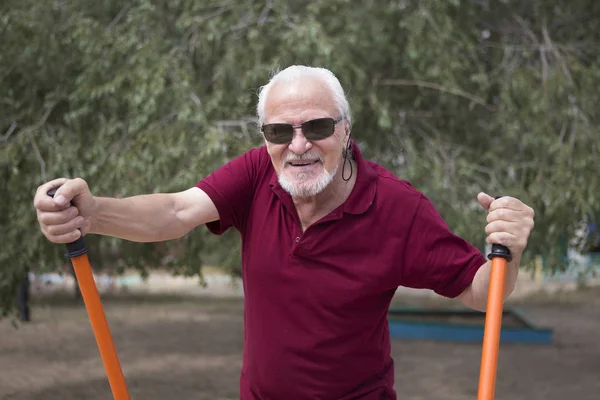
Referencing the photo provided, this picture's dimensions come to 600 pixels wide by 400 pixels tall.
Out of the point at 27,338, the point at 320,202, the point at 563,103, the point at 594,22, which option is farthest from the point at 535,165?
the point at 27,338

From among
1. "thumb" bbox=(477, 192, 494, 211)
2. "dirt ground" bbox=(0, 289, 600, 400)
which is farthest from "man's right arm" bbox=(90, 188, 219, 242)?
"dirt ground" bbox=(0, 289, 600, 400)

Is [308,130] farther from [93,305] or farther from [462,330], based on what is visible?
[462,330]

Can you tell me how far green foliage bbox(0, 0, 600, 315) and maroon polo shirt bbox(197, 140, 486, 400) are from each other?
419cm

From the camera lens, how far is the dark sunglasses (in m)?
2.84

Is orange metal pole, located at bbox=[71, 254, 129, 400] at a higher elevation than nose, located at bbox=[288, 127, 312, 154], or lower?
lower

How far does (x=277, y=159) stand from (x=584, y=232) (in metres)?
6.67

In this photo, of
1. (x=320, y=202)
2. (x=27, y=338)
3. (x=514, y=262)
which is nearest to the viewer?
(x=514, y=262)

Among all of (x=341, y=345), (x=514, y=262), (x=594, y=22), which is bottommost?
(x=341, y=345)

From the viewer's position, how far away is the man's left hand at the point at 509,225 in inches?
105

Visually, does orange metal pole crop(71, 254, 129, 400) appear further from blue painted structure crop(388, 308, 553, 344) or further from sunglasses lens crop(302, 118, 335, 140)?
blue painted structure crop(388, 308, 553, 344)

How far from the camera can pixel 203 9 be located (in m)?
8.09

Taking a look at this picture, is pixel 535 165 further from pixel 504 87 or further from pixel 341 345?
pixel 341 345

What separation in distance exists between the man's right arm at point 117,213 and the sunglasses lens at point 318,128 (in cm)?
43

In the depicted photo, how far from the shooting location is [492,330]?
2617 mm
